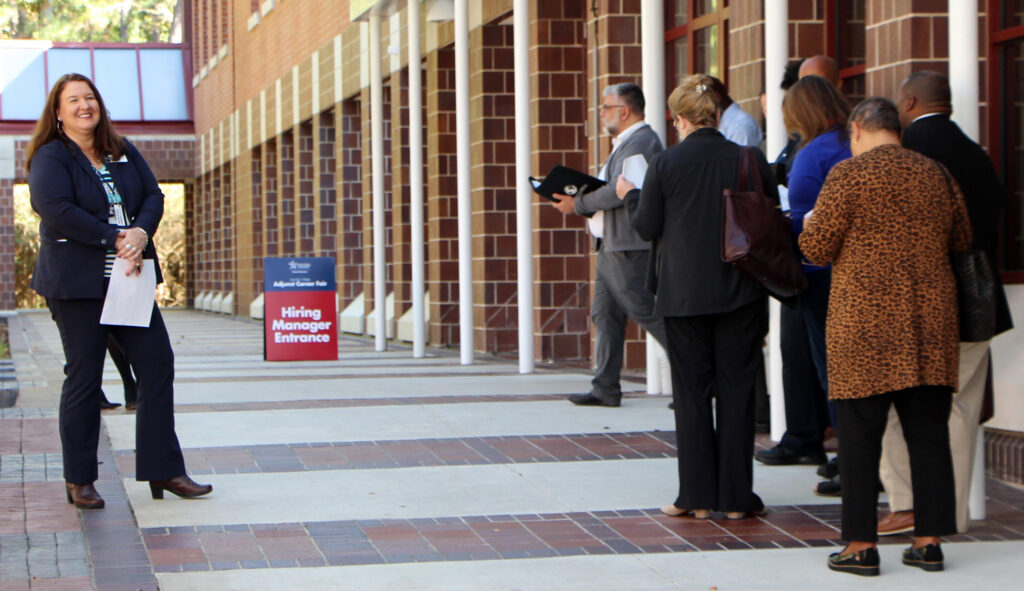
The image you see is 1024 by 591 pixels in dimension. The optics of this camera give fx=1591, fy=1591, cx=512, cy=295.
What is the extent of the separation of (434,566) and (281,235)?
21.4 m

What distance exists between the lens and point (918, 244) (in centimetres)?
489

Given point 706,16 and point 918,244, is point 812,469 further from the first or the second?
point 706,16

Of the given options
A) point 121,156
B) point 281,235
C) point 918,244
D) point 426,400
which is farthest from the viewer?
point 281,235

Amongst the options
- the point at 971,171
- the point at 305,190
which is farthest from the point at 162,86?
the point at 971,171

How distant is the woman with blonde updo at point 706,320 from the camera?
18.9ft

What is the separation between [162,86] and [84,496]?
112ft

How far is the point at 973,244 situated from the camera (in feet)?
17.5

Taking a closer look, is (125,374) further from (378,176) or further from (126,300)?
(378,176)

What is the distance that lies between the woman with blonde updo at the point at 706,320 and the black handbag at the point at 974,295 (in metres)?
0.88

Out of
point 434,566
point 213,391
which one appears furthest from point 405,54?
point 434,566

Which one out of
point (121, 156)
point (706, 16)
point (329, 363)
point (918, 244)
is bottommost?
point (329, 363)

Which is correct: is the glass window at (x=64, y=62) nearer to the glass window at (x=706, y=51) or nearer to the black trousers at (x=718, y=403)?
the glass window at (x=706, y=51)

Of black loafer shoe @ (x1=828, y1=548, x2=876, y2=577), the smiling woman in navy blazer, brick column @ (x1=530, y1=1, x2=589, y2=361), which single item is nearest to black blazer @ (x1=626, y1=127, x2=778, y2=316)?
black loafer shoe @ (x1=828, y1=548, x2=876, y2=577)

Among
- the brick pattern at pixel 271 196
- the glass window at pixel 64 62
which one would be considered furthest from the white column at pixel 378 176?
the glass window at pixel 64 62
